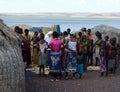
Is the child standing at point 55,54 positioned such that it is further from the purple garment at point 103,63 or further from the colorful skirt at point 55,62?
the purple garment at point 103,63

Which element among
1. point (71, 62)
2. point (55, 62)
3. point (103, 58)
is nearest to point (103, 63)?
point (103, 58)

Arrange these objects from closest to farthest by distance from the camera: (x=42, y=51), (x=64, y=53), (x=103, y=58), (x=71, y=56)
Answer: (x=64, y=53)
(x=71, y=56)
(x=42, y=51)
(x=103, y=58)

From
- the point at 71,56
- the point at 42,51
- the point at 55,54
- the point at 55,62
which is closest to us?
the point at 55,54

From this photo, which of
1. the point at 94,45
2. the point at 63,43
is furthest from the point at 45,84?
the point at 94,45

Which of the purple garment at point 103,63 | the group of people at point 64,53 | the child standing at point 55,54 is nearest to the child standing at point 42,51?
the group of people at point 64,53

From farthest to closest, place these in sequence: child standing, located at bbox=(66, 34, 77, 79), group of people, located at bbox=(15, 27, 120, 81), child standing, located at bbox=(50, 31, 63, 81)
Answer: child standing, located at bbox=(66, 34, 77, 79) → group of people, located at bbox=(15, 27, 120, 81) → child standing, located at bbox=(50, 31, 63, 81)

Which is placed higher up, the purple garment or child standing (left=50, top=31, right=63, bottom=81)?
child standing (left=50, top=31, right=63, bottom=81)

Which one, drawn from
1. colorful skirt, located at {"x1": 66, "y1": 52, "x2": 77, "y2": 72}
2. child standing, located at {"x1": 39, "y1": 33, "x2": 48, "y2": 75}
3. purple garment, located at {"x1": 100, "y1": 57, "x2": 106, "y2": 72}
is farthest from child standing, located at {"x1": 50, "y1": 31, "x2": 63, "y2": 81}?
purple garment, located at {"x1": 100, "y1": 57, "x2": 106, "y2": 72}

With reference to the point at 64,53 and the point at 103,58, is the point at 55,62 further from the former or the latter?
the point at 103,58

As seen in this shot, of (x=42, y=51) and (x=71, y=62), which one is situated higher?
(x=42, y=51)

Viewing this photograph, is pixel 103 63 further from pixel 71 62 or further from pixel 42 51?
pixel 42 51

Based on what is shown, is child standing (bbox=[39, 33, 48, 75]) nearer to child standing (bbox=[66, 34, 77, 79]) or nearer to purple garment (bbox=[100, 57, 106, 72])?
child standing (bbox=[66, 34, 77, 79])

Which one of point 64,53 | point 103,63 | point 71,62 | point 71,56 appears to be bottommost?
point 103,63

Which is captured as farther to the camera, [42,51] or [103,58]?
[103,58]
